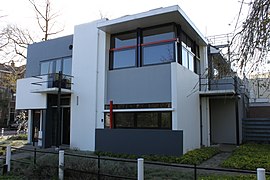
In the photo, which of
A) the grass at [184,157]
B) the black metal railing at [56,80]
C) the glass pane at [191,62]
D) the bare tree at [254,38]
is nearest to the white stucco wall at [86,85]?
the black metal railing at [56,80]

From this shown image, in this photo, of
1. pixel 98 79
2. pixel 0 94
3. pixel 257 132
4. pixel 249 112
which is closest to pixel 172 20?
pixel 98 79

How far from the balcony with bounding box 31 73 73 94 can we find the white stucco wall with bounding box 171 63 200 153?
602 cm

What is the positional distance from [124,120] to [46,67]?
7.02m

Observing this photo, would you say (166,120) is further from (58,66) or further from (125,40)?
(58,66)

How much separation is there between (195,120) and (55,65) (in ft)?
29.4

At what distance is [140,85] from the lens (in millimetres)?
11750

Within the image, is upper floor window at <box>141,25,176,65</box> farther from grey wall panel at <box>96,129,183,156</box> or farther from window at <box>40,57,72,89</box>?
window at <box>40,57,72,89</box>

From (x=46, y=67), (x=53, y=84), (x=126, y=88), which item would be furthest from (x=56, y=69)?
(x=126, y=88)

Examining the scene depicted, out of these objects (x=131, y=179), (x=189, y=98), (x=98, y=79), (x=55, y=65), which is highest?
(x=55, y=65)

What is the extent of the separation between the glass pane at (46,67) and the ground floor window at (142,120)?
554 centimetres

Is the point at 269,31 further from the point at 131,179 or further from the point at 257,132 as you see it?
the point at 257,132

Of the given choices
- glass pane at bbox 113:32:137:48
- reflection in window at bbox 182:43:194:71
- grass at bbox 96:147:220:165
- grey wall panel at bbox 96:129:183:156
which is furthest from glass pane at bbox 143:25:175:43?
grass at bbox 96:147:220:165

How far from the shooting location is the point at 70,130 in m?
13.7

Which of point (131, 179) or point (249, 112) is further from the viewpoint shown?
point (249, 112)
